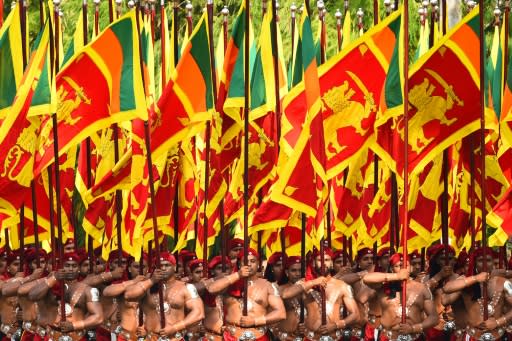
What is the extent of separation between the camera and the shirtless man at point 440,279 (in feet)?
61.7

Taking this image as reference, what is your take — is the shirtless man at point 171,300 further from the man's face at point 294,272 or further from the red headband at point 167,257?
the man's face at point 294,272

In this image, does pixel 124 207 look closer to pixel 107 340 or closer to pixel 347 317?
pixel 107 340

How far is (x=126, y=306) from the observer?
19.1 m

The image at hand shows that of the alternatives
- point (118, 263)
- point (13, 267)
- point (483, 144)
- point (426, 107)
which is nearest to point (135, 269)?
point (118, 263)

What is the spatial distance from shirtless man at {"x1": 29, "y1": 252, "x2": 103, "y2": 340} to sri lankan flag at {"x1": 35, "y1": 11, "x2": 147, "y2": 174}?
124 centimetres

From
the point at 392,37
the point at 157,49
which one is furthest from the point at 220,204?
the point at 157,49

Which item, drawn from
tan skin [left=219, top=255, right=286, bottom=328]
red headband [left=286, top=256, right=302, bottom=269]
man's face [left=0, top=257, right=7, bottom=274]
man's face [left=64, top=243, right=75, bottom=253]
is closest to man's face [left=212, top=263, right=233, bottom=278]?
tan skin [left=219, top=255, right=286, bottom=328]

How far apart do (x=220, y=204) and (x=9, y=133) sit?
221 centimetres

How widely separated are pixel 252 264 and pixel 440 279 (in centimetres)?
182

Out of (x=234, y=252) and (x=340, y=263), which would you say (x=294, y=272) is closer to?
(x=234, y=252)

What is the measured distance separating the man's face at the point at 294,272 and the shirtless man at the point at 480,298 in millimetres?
1278

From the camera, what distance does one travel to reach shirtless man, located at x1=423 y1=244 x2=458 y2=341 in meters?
18.8

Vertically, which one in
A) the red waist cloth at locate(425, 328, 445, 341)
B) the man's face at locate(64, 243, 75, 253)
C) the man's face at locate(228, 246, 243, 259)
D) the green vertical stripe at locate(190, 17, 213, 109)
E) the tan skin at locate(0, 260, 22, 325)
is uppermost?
the green vertical stripe at locate(190, 17, 213, 109)

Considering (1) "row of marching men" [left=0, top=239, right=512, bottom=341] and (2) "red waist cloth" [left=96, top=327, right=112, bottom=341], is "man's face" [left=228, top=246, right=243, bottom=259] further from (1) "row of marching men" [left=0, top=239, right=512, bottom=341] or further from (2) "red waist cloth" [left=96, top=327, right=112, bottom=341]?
(2) "red waist cloth" [left=96, top=327, right=112, bottom=341]
